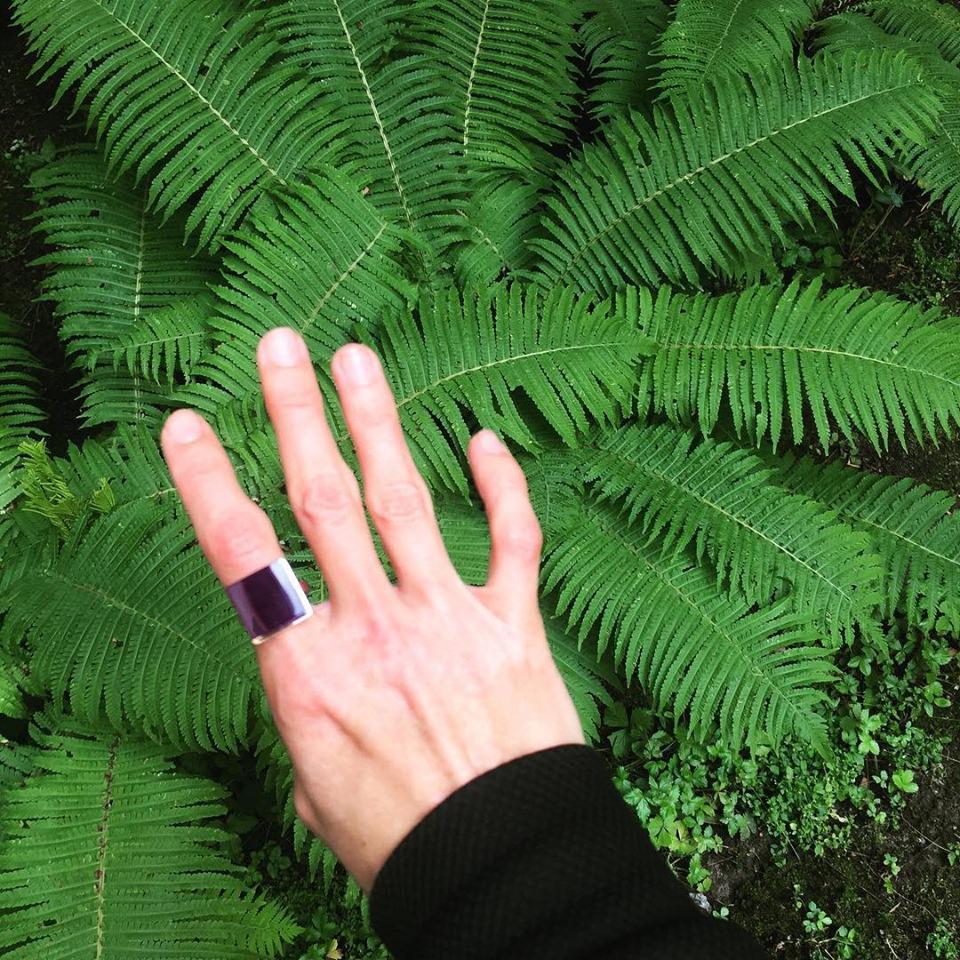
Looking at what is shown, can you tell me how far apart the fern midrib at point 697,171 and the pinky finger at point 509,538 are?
2.04 m

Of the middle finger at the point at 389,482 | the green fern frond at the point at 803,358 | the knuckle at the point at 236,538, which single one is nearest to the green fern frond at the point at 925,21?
the green fern frond at the point at 803,358

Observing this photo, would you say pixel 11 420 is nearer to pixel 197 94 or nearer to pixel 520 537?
pixel 197 94

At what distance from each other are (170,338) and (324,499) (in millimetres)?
1864

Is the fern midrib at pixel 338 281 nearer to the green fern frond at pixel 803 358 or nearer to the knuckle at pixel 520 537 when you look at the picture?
the green fern frond at pixel 803 358

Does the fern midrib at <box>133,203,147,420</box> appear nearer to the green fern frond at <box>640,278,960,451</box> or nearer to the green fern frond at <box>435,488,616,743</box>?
the green fern frond at <box>435,488,616,743</box>

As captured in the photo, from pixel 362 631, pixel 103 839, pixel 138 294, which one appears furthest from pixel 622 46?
pixel 103 839

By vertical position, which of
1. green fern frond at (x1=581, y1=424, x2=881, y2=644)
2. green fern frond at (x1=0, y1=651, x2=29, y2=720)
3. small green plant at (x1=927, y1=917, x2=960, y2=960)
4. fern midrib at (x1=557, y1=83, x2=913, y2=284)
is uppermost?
fern midrib at (x1=557, y1=83, x2=913, y2=284)

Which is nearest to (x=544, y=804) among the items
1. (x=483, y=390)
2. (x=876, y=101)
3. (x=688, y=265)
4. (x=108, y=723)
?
(x=483, y=390)

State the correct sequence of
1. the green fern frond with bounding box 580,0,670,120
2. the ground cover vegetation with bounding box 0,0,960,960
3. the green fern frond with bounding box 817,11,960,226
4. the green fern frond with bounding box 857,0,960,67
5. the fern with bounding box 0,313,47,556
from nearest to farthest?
the ground cover vegetation with bounding box 0,0,960,960, the fern with bounding box 0,313,47,556, the green fern frond with bounding box 580,0,670,120, the green fern frond with bounding box 817,11,960,226, the green fern frond with bounding box 857,0,960,67

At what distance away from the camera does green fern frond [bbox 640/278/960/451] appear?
9.45 ft

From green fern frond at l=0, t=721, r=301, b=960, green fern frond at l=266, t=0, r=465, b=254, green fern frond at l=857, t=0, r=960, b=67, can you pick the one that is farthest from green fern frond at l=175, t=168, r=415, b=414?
green fern frond at l=857, t=0, r=960, b=67

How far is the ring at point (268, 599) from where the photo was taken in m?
1.26

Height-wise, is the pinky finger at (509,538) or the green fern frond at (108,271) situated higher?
the green fern frond at (108,271)

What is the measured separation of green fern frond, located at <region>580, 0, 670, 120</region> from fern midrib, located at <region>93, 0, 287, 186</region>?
1476 mm
